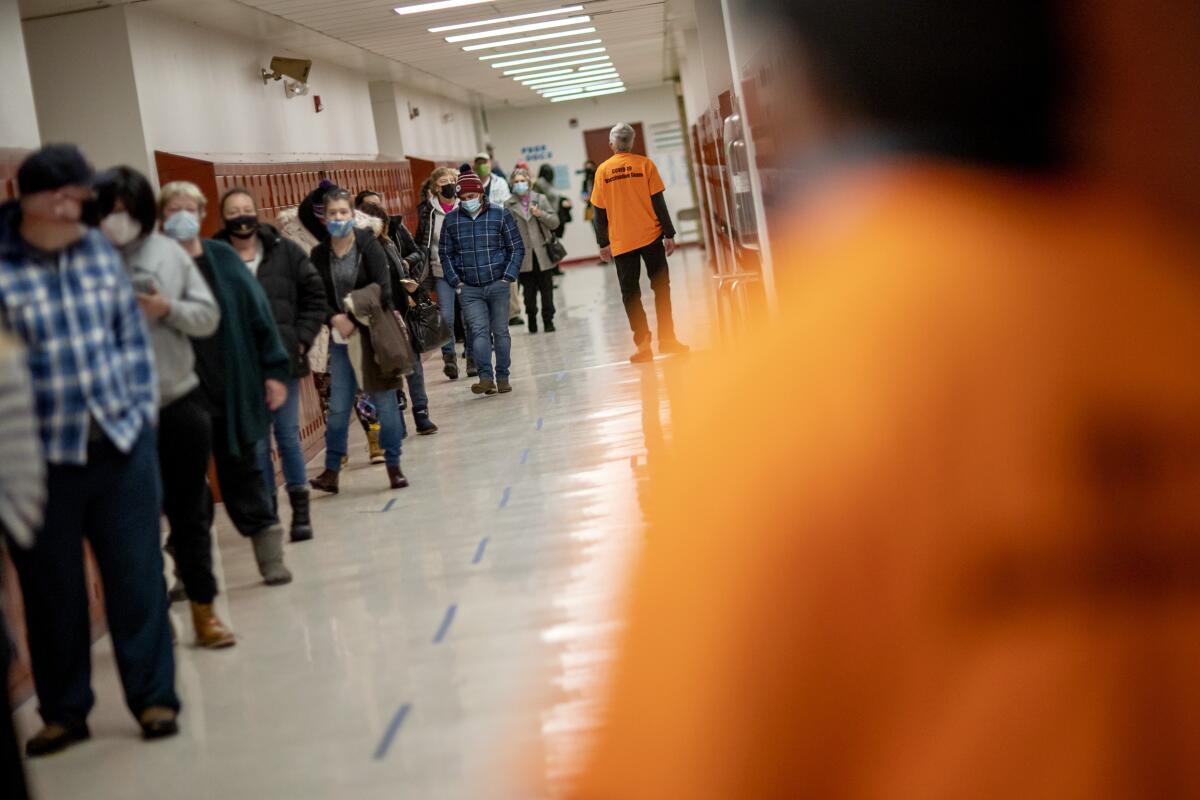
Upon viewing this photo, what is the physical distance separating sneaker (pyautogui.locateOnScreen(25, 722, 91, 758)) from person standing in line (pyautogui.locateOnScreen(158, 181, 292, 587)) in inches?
39.1

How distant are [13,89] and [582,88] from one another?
19.2m

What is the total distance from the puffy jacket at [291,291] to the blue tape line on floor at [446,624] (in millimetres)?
1411

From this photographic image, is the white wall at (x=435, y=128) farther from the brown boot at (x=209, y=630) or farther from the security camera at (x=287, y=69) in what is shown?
the brown boot at (x=209, y=630)

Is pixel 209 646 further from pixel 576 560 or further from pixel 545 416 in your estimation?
pixel 545 416

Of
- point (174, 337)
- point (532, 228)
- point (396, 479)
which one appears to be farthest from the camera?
point (532, 228)

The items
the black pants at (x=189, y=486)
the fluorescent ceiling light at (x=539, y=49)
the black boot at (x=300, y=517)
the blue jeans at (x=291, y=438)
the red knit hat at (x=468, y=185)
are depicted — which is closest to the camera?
the black pants at (x=189, y=486)

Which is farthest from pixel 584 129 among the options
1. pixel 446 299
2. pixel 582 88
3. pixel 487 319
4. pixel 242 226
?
pixel 242 226

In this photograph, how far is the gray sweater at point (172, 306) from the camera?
402 centimetres

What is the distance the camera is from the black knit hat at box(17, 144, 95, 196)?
3.34 meters

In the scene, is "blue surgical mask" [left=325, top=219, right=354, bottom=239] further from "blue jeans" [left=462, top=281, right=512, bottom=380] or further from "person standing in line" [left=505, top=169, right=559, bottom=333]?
"person standing in line" [left=505, top=169, right=559, bottom=333]

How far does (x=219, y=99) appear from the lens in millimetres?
10359

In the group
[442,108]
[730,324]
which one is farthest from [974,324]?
[442,108]

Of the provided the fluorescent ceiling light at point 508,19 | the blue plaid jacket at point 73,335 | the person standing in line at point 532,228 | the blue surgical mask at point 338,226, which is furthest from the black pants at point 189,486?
the fluorescent ceiling light at point 508,19

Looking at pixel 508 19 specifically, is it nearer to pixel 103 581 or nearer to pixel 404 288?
pixel 404 288
